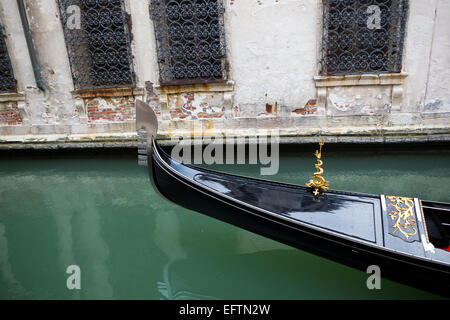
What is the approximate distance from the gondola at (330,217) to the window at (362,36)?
1.87 m

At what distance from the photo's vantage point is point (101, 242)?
6.29 ft

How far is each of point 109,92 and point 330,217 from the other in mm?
2702

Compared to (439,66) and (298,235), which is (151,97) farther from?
(439,66)

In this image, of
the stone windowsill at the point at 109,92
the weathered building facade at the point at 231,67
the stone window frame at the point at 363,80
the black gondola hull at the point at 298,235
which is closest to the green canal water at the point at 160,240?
the black gondola hull at the point at 298,235

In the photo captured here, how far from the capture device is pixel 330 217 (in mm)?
1347

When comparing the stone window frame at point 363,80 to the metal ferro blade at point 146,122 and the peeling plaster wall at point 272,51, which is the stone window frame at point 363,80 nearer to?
the peeling plaster wall at point 272,51

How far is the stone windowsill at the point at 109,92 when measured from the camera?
319cm

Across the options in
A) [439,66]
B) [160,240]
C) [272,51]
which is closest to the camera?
[160,240]

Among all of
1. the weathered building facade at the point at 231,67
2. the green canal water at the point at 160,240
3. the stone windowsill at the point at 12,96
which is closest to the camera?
the green canal water at the point at 160,240

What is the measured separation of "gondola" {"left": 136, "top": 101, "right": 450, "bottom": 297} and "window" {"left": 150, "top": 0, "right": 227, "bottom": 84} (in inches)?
63.6

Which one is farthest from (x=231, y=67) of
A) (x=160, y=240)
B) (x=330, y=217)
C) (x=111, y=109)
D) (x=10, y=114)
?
(x=10, y=114)

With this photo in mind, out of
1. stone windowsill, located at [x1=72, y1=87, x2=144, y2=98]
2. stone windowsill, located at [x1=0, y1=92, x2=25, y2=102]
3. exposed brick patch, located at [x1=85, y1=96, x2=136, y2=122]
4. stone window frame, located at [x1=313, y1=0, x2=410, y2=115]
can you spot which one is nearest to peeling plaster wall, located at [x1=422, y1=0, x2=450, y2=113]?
stone window frame, located at [x1=313, y1=0, x2=410, y2=115]

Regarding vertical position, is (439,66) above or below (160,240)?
above
